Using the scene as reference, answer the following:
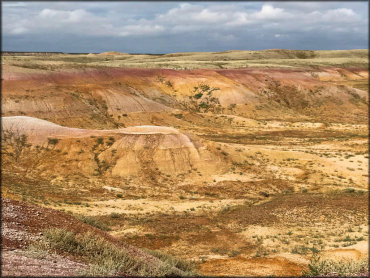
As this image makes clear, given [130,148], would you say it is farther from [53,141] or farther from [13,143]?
[13,143]

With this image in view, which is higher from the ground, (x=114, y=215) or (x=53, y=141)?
(x=53, y=141)

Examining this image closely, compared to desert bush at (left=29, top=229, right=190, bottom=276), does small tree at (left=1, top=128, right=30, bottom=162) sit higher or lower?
lower

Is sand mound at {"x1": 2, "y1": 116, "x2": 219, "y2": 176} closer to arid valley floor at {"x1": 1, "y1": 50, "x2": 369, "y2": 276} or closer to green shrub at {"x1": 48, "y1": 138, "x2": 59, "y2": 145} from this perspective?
arid valley floor at {"x1": 1, "y1": 50, "x2": 369, "y2": 276}

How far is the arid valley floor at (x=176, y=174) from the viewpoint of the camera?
555 inches

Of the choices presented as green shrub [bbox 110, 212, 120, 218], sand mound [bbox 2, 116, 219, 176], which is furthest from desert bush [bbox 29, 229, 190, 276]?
sand mound [bbox 2, 116, 219, 176]

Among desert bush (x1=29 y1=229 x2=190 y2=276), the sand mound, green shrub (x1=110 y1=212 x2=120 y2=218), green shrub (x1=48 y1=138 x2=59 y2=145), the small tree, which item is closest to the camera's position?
desert bush (x1=29 y1=229 x2=190 y2=276)

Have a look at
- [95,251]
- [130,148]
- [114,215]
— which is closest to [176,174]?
[130,148]

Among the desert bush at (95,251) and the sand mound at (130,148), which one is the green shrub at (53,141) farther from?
the desert bush at (95,251)

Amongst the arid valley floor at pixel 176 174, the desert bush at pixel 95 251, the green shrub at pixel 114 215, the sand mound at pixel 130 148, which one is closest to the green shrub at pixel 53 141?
the arid valley floor at pixel 176 174

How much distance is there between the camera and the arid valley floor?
46.2 ft

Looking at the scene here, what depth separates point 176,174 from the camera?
103 feet

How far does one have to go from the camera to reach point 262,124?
2373 inches

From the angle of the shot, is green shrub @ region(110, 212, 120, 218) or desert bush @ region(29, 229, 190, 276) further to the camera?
green shrub @ region(110, 212, 120, 218)

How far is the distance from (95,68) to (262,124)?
3277cm
